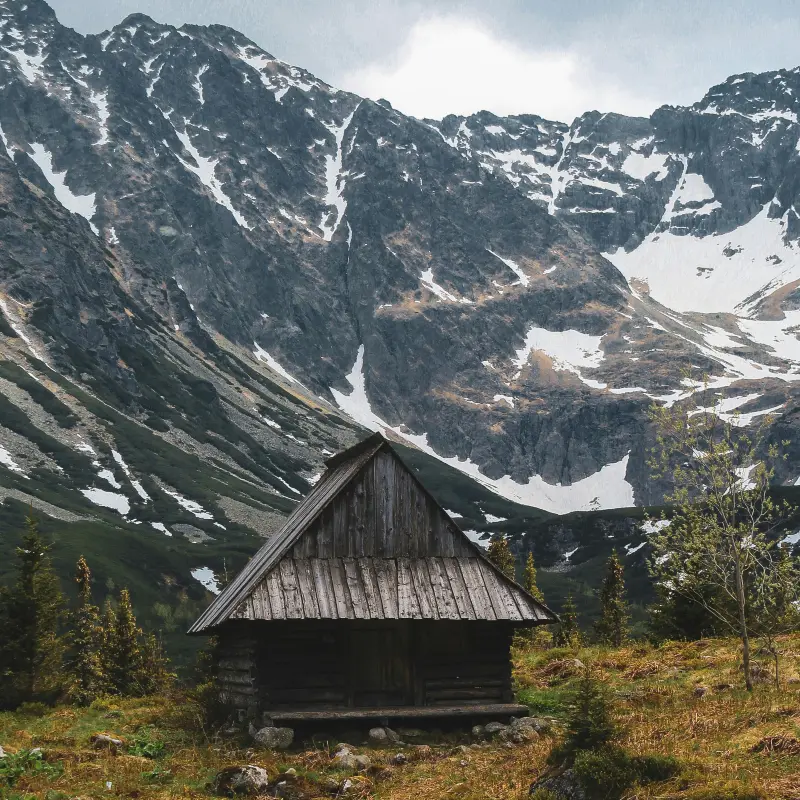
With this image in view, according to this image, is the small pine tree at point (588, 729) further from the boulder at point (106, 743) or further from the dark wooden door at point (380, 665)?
the boulder at point (106, 743)

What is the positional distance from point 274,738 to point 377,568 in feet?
17.0

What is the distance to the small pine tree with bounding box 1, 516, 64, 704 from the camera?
31.8 metres

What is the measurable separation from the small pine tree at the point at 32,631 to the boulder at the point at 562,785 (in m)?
21.7

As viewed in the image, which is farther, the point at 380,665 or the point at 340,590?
the point at 380,665

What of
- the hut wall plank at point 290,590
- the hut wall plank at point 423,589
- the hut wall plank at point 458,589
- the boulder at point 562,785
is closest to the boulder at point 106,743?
the hut wall plank at point 290,590

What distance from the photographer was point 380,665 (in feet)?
85.3

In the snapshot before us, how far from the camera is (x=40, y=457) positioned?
171 metres

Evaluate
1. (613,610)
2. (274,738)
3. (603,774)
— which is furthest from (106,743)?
(613,610)

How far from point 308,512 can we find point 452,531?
178 inches

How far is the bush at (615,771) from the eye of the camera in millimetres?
14336

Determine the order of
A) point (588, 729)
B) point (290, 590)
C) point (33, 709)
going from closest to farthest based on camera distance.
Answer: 1. point (588, 729)
2. point (290, 590)
3. point (33, 709)

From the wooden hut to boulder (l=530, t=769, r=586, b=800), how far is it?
9287 millimetres

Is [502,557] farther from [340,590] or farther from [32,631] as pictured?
[340,590]

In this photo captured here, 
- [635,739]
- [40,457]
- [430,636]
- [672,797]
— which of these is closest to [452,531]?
[430,636]
